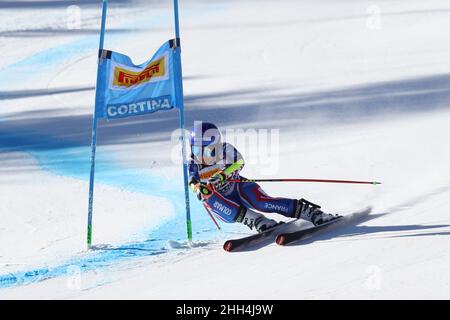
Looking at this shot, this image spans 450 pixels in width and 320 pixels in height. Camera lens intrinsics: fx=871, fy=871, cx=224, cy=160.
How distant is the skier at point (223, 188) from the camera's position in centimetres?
786

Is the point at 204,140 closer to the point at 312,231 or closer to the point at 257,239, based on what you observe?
the point at 257,239

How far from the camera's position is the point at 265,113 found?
13.9m

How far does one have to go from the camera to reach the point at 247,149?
1205 cm

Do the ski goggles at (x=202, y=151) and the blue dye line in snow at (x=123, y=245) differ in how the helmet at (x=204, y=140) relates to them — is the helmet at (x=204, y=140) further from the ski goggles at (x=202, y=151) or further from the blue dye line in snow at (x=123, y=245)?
the blue dye line in snow at (x=123, y=245)

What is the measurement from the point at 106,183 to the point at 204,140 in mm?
3455

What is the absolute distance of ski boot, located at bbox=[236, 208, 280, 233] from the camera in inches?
310

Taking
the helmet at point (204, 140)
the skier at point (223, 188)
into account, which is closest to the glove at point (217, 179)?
the skier at point (223, 188)

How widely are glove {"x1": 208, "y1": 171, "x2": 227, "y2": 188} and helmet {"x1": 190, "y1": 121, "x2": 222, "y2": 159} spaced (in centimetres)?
19

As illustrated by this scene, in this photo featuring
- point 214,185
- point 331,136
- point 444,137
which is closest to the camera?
point 214,185
